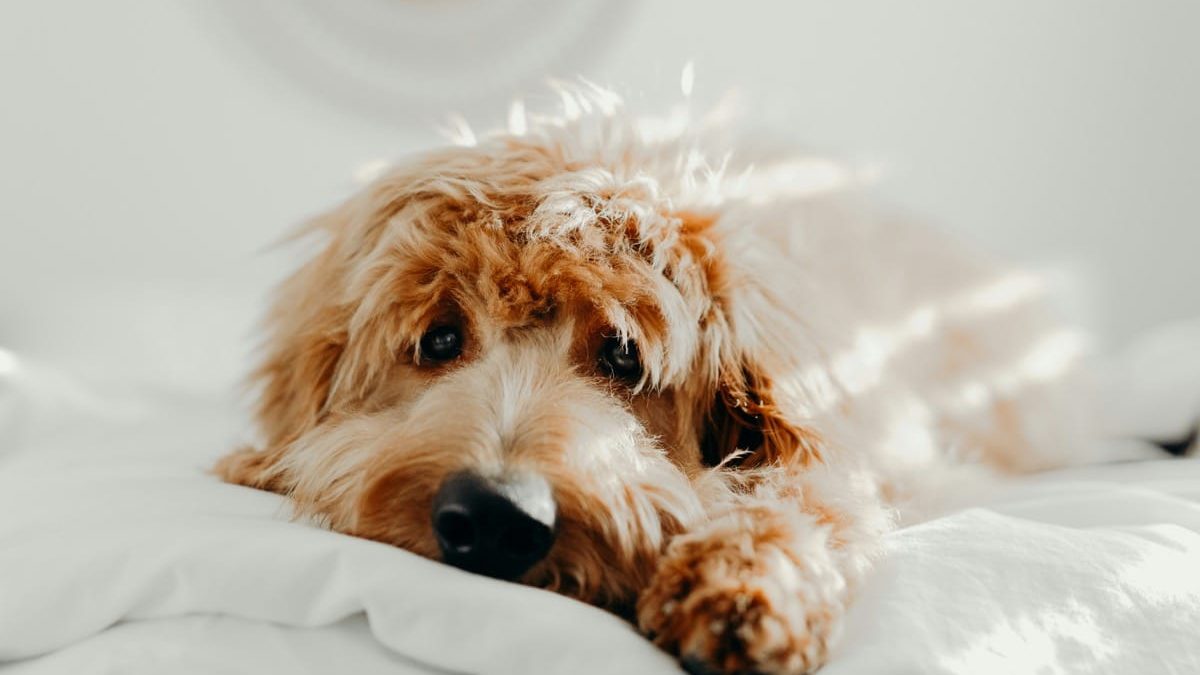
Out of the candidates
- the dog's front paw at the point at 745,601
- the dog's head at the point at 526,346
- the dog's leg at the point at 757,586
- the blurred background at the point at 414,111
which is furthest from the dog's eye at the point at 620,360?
the blurred background at the point at 414,111

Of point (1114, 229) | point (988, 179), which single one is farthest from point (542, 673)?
point (1114, 229)

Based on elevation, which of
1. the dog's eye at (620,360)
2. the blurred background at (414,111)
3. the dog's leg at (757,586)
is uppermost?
the blurred background at (414,111)

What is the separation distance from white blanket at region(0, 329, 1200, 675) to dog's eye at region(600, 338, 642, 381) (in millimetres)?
454

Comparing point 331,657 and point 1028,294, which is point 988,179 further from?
point 331,657

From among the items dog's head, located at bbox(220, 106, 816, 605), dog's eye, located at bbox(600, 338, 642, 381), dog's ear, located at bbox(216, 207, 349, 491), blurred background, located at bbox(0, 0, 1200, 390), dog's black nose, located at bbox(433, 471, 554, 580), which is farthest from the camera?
blurred background, located at bbox(0, 0, 1200, 390)

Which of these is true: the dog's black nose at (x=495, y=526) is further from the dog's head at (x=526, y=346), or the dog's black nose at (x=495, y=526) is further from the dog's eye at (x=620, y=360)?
the dog's eye at (x=620, y=360)

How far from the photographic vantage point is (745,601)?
38.4 inches

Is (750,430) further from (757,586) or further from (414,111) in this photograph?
(414,111)

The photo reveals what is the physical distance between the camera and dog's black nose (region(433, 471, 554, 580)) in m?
1.10

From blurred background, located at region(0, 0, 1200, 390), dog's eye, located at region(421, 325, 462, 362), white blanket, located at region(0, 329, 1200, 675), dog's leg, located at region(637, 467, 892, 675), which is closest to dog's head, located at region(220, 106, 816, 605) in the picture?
dog's eye, located at region(421, 325, 462, 362)

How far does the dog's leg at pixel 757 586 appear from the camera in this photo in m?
0.95

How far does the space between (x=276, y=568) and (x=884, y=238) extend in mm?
2027

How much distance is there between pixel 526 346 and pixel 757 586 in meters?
0.59

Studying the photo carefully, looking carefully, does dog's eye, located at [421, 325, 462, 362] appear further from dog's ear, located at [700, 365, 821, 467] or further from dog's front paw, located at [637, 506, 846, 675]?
dog's front paw, located at [637, 506, 846, 675]
